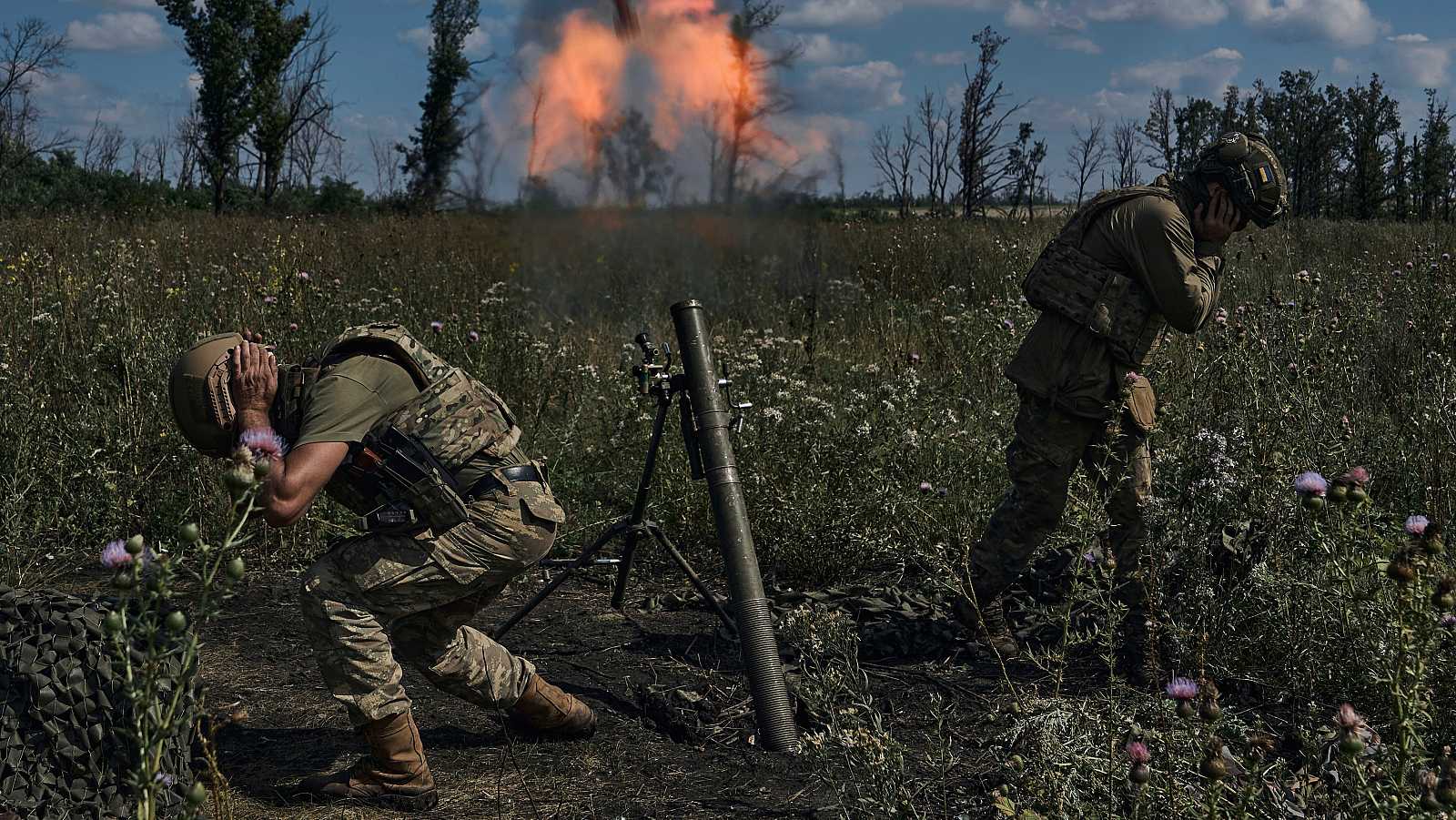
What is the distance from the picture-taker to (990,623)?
4.73m

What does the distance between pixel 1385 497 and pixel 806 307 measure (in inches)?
214

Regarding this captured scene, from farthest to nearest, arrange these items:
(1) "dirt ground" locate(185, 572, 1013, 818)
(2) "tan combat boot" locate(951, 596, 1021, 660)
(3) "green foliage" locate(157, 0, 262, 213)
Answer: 1. (3) "green foliage" locate(157, 0, 262, 213)
2. (2) "tan combat boot" locate(951, 596, 1021, 660)
3. (1) "dirt ground" locate(185, 572, 1013, 818)

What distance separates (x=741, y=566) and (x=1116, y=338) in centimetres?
161

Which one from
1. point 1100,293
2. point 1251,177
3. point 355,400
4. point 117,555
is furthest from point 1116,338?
point 117,555

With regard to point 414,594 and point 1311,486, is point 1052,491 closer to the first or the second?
point 1311,486

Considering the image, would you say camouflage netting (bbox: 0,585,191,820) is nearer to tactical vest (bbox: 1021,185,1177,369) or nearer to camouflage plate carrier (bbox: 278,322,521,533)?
camouflage plate carrier (bbox: 278,322,521,533)

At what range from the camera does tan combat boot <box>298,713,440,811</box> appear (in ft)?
11.2

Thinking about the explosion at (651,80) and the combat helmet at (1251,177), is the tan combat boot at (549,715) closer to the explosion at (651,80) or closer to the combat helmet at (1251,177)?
the combat helmet at (1251,177)

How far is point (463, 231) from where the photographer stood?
37.4 ft

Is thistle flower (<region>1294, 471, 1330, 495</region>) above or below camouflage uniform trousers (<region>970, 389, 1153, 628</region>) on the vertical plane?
above

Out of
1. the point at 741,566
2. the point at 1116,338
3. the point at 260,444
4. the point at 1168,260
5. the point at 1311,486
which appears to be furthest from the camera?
the point at 1116,338

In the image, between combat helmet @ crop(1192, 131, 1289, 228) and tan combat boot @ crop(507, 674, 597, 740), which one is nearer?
tan combat boot @ crop(507, 674, 597, 740)

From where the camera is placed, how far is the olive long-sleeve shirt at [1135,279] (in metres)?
4.17

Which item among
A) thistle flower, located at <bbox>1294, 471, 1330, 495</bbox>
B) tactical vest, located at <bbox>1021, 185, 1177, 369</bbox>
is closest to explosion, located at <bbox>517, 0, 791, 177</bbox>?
tactical vest, located at <bbox>1021, 185, 1177, 369</bbox>
